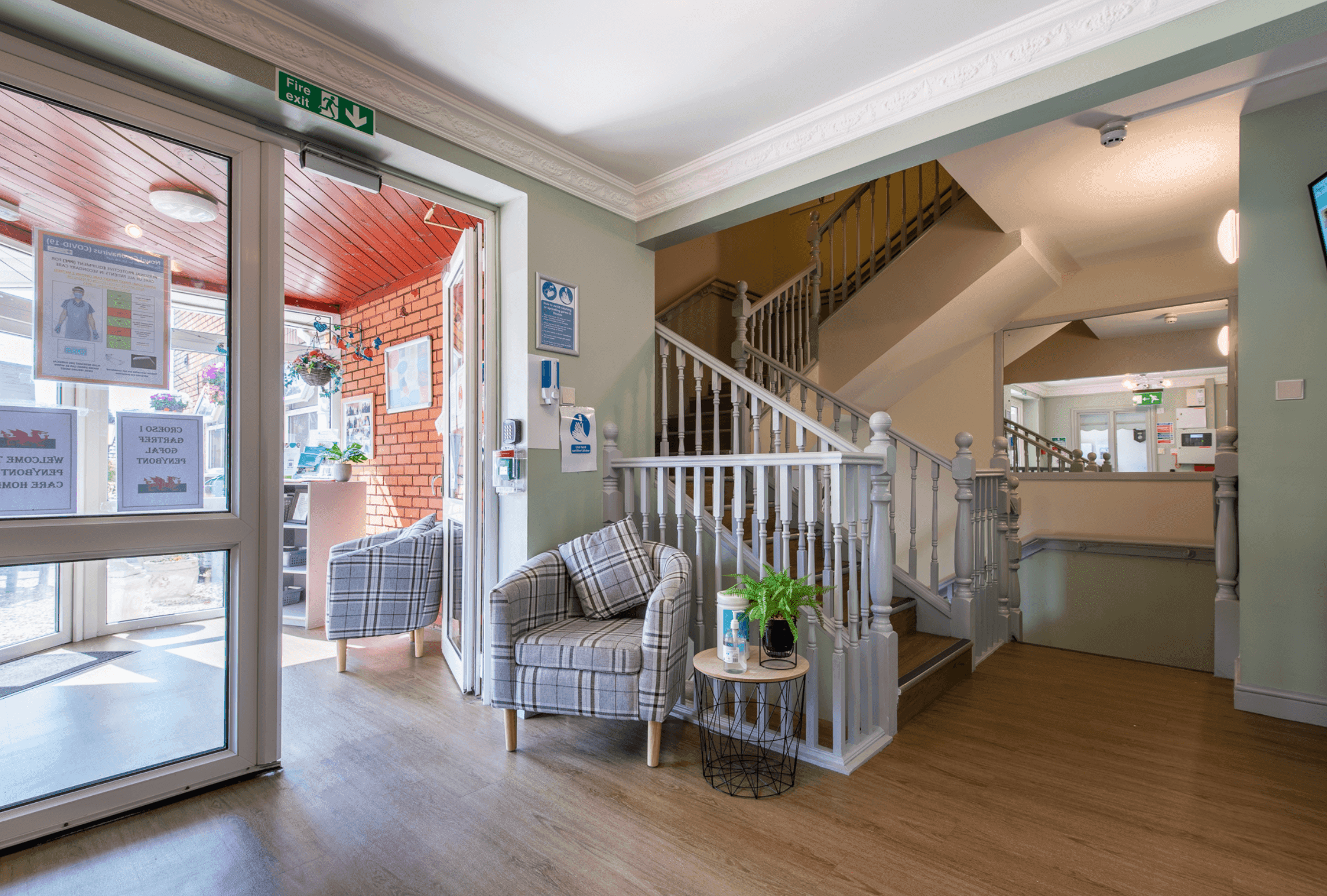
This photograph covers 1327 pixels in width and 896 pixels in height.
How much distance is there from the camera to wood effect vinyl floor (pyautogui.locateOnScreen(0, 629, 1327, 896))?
6.14 feet

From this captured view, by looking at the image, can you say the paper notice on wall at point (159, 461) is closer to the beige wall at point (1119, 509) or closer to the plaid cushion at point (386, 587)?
the plaid cushion at point (386, 587)

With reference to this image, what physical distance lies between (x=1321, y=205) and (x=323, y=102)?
411cm

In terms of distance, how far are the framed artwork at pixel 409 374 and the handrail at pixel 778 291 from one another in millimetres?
2406

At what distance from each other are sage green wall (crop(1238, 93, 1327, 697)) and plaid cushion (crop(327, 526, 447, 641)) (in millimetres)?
4223

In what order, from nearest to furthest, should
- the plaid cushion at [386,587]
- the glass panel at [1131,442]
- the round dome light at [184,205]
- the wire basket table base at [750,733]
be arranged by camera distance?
the round dome light at [184,205] < the wire basket table base at [750,733] < the plaid cushion at [386,587] < the glass panel at [1131,442]

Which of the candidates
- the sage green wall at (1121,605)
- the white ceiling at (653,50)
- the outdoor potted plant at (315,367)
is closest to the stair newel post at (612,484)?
the white ceiling at (653,50)

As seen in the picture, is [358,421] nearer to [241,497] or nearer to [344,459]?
[344,459]

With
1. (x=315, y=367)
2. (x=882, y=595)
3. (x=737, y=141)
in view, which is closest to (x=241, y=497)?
(x=882, y=595)

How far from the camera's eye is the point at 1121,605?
543 cm

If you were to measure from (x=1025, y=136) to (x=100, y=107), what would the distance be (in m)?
3.89

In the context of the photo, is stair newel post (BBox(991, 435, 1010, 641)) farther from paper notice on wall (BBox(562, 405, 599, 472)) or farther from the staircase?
paper notice on wall (BBox(562, 405, 599, 472))

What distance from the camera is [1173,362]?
5.34 m

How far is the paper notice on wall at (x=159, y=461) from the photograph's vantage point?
224 centimetres

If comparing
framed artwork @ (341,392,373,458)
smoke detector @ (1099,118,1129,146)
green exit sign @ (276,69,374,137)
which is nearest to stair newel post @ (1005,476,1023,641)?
smoke detector @ (1099,118,1129,146)
